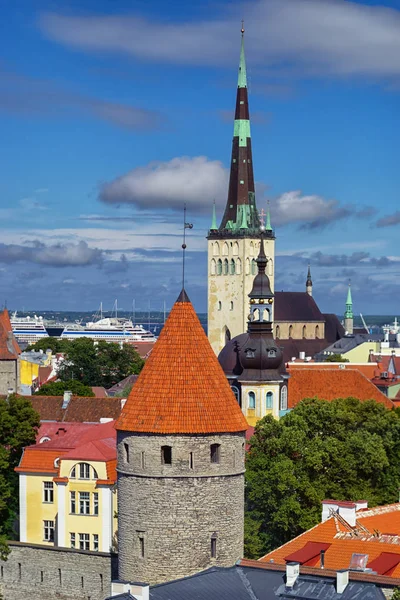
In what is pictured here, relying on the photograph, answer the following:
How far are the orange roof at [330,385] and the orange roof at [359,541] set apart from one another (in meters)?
47.1

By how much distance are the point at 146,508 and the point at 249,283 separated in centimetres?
11260

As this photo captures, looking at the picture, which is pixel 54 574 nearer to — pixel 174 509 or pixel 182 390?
pixel 182 390

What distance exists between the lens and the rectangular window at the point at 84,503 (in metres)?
51.4

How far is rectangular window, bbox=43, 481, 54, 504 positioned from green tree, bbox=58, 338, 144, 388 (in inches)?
2234

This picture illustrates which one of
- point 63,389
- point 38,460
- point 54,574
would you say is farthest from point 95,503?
point 63,389

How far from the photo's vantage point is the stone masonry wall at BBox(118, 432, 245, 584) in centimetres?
3288

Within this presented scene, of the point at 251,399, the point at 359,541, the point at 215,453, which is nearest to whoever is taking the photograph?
the point at 215,453

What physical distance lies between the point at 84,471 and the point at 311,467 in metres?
8.05

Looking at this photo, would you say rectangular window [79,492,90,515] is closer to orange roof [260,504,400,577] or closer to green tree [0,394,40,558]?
green tree [0,394,40,558]

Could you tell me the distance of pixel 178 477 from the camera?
108 ft

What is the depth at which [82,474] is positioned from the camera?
2037 inches

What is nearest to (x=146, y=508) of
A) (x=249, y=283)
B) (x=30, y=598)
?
(x=30, y=598)

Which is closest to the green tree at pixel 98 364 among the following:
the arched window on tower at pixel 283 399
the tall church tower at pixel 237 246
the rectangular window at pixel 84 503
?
the tall church tower at pixel 237 246

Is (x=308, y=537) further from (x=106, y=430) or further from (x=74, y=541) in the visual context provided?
(x=106, y=430)
